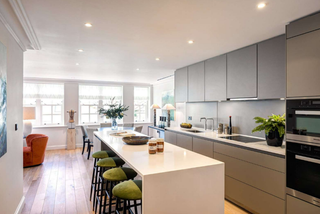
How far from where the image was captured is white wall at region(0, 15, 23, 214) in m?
2.16

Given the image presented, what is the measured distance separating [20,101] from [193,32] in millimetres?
2654

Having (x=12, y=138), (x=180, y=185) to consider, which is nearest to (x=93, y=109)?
(x=12, y=138)

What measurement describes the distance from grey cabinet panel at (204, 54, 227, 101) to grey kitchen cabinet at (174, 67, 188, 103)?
0.73 meters

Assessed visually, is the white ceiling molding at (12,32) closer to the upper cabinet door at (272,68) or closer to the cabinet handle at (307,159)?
the upper cabinet door at (272,68)

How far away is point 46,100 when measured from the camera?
23.0 feet

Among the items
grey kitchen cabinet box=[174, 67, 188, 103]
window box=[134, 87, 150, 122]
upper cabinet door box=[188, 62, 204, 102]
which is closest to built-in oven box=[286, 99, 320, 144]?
upper cabinet door box=[188, 62, 204, 102]

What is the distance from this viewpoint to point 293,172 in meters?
2.19

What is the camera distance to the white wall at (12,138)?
2.16 metres

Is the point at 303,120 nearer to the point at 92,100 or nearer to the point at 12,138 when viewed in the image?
the point at 12,138

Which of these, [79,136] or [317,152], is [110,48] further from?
[79,136]

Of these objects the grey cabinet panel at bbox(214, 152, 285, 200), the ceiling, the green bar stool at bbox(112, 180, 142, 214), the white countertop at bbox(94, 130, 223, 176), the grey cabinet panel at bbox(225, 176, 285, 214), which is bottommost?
the grey cabinet panel at bbox(225, 176, 285, 214)

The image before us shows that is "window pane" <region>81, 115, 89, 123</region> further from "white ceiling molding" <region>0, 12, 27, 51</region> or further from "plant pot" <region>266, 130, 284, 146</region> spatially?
"plant pot" <region>266, 130, 284, 146</region>

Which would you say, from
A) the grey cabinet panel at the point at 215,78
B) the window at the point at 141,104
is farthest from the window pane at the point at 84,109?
the grey cabinet panel at the point at 215,78

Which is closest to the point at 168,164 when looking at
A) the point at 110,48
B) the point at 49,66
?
the point at 110,48
